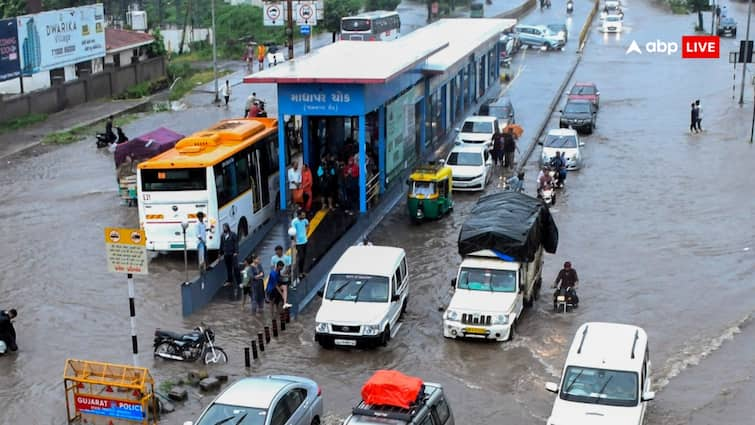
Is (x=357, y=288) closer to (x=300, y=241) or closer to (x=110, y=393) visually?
(x=300, y=241)

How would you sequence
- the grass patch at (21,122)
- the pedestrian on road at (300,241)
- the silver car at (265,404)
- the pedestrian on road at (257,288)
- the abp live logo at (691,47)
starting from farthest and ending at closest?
the abp live logo at (691,47) → the grass patch at (21,122) → the pedestrian on road at (300,241) → the pedestrian on road at (257,288) → the silver car at (265,404)

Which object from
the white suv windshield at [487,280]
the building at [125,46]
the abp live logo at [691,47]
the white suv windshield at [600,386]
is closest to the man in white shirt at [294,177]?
the white suv windshield at [487,280]

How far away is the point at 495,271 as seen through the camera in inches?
880

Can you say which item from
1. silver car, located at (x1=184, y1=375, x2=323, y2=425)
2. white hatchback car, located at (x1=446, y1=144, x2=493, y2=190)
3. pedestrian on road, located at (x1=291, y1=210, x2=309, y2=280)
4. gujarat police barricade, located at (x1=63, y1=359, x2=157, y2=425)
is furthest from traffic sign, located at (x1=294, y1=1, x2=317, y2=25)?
silver car, located at (x1=184, y1=375, x2=323, y2=425)

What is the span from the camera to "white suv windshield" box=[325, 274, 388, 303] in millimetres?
21828

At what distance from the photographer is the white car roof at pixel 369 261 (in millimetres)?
22188

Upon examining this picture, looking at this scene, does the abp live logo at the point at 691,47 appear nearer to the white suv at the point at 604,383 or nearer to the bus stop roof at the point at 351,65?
the bus stop roof at the point at 351,65

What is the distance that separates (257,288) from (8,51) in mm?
28658

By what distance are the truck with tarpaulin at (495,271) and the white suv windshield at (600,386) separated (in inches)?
166

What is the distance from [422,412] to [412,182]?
650 inches

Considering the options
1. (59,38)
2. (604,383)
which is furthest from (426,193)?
(59,38)

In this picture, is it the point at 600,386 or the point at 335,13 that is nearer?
the point at 600,386

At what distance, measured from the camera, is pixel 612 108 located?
1994 inches

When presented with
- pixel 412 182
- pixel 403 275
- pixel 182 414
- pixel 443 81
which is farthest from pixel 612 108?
pixel 182 414
